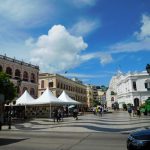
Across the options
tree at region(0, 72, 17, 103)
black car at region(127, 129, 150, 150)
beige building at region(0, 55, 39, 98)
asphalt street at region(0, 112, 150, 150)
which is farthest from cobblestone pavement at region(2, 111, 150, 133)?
beige building at region(0, 55, 39, 98)

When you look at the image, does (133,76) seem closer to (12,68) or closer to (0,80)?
(12,68)

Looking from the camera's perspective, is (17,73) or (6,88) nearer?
(6,88)

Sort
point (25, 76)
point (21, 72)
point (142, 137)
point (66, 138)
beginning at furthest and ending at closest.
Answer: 1. point (25, 76)
2. point (21, 72)
3. point (66, 138)
4. point (142, 137)

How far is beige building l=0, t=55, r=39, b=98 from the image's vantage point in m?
53.2

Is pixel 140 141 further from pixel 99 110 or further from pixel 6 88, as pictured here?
pixel 99 110

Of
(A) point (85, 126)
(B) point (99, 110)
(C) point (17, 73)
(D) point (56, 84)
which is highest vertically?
(C) point (17, 73)

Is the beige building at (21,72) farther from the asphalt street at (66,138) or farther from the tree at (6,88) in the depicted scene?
the asphalt street at (66,138)

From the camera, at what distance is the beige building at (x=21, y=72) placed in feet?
175

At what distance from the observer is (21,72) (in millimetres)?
58062

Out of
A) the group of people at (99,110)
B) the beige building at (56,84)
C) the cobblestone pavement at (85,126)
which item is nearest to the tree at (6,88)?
the cobblestone pavement at (85,126)

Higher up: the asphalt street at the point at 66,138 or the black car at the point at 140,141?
the black car at the point at 140,141

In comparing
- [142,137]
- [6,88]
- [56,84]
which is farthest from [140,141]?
[56,84]

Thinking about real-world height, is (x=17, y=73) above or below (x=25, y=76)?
above

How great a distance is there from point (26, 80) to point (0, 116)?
44.3m
